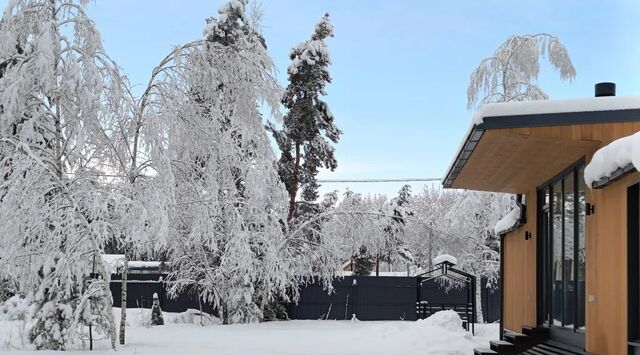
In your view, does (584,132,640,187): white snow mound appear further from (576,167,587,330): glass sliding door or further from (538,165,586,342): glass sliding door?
(538,165,586,342): glass sliding door

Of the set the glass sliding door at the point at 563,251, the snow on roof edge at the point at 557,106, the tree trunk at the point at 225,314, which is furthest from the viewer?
the tree trunk at the point at 225,314

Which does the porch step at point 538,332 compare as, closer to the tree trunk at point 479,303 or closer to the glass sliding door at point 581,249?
the glass sliding door at point 581,249

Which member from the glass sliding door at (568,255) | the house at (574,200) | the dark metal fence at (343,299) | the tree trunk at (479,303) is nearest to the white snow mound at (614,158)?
the house at (574,200)

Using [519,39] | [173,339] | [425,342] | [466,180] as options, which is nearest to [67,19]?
[173,339]

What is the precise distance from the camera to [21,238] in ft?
36.0

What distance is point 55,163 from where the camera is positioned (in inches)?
454

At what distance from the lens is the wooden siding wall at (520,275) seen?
10.6 metres

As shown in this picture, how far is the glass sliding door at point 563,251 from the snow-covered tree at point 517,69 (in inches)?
352

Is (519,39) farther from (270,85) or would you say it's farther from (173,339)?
(173,339)

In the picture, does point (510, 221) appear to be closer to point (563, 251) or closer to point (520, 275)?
point (520, 275)

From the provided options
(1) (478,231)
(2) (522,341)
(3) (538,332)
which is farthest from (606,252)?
(1) (478,231)

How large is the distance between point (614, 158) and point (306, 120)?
58.1ft

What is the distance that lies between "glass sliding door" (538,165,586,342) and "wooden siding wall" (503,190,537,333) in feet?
1.07

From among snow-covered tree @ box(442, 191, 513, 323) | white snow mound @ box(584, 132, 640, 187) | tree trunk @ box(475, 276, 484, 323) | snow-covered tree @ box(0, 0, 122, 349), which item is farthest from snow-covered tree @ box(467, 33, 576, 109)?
white snow mound @ box(584, 132, 640, 187)
